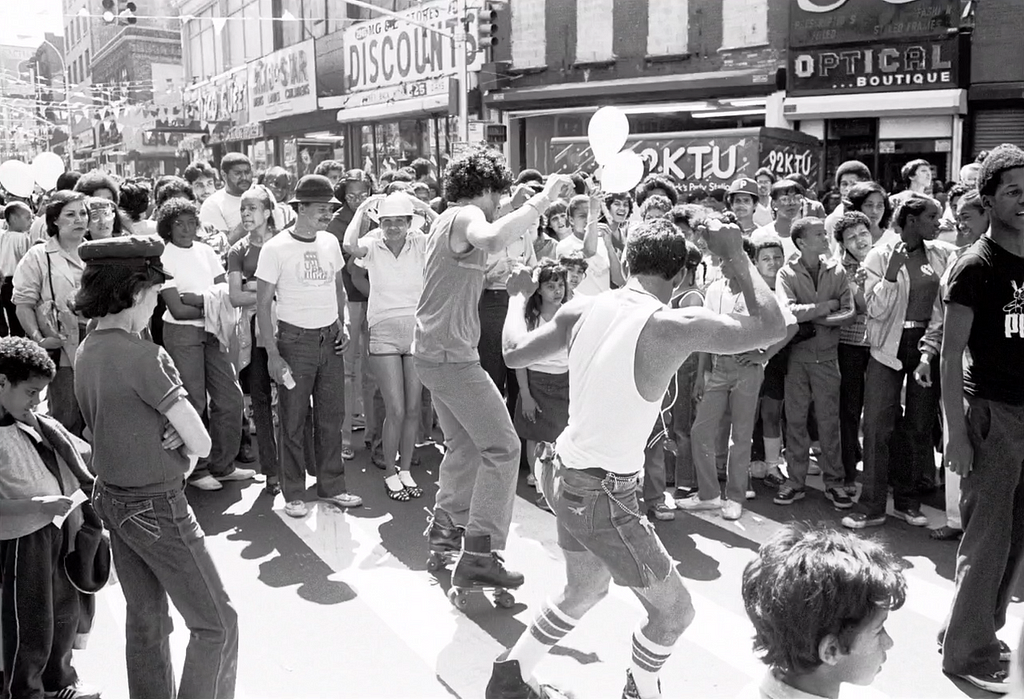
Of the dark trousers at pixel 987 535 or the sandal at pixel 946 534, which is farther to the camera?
the sandal at pixel 946 534

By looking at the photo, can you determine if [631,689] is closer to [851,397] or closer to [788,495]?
[788,495]

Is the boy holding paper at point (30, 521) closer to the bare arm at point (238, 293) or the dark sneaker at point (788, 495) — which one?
the bare arm at point (238, 293)

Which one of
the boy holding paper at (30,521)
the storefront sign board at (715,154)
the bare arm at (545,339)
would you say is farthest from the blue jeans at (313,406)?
the storefront sign board at (715,154)

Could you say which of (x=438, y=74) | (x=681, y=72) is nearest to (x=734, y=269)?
(x=681, y=72)

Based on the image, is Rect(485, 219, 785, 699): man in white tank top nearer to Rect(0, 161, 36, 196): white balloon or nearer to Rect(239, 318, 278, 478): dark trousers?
Rect(239, 318, 278, 478): dark trousers

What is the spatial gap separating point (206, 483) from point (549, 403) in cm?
254

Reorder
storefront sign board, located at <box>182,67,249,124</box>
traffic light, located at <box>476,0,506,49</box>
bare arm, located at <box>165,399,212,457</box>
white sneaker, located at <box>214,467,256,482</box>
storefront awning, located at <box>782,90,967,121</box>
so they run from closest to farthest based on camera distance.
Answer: bare arm, located at <box>165,399,212,457</box>
white sneaker, located at <box>214,467,256,482</box>
storefront awning, located at <box>782,90,967,121</box>
traffic light, located at <box>476,0,506,49</box>
storefront sign board, located at <box>182,67,249,124</box>

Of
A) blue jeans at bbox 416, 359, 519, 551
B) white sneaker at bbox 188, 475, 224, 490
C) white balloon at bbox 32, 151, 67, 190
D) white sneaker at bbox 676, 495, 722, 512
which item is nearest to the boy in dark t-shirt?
blue jeans at bbox 416, 359, 519, 551

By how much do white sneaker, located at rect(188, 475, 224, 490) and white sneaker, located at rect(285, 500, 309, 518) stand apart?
2.61 ft

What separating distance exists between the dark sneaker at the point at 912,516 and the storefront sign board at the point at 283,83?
26267 millimetres

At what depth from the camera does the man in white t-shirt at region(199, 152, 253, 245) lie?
8.55m

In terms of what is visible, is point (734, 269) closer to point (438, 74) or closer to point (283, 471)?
point (283, 471)

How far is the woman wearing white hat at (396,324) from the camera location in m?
6.70

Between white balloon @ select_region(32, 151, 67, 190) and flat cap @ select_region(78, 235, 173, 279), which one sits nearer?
flat cap @ select_region(78, 235, 173, 279)
